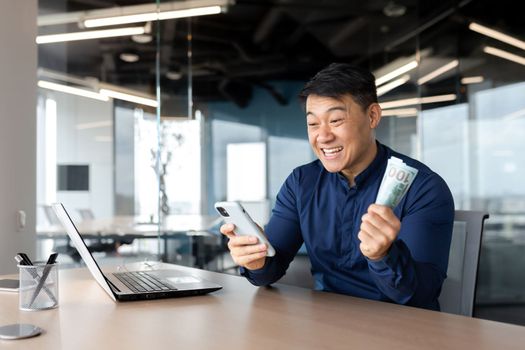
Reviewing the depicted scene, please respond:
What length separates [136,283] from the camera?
5.32 feet

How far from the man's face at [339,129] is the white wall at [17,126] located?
1.81 meters

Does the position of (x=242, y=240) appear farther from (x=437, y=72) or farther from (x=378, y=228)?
(x=437, y=72)

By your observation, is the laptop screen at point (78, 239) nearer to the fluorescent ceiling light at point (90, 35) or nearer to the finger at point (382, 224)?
the finger at point (382, 224)

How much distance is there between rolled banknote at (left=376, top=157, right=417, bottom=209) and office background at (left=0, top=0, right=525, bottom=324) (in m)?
2.27

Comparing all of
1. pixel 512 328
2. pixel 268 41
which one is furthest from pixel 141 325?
pixel 268 41

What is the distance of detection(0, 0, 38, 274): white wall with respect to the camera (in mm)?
2799

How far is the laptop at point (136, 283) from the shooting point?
4.58 ft

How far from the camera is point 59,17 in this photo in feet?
14.8

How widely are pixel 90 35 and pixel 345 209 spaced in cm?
389

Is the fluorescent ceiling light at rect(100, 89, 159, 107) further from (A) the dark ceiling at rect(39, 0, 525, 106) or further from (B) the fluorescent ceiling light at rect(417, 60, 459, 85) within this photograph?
(B) the fluorescent ceiling light at rect(417, 60, 459, 85)

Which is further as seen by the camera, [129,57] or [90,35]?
[129,57]

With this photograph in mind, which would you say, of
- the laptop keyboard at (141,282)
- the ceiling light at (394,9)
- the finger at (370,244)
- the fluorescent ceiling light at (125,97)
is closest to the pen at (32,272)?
the laptop keyboard at (141,282)

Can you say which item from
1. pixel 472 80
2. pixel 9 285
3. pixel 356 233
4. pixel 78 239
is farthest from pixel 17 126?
pixel 472 80

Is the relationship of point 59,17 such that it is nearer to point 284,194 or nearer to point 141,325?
point 284,194
